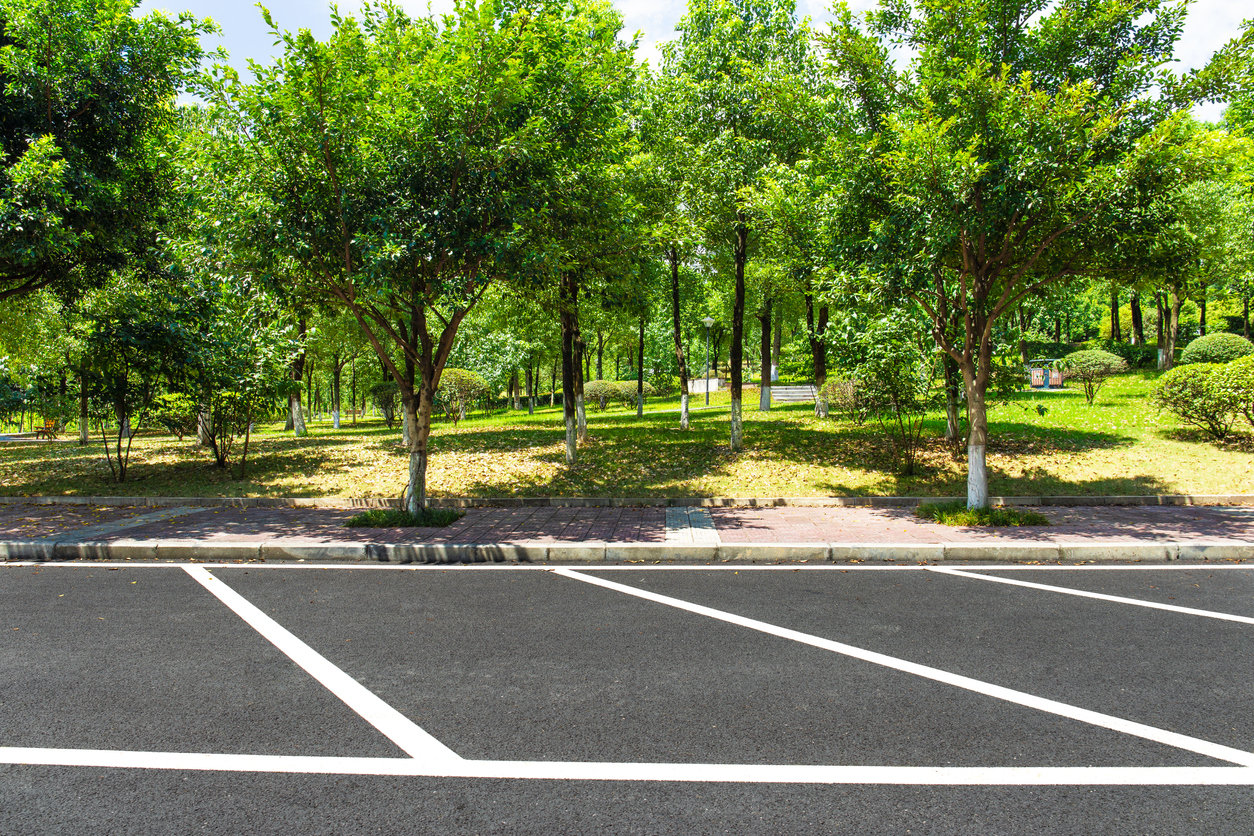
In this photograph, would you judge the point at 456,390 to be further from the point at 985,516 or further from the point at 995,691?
the point at 995,691

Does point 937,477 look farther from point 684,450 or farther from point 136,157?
point 136,157

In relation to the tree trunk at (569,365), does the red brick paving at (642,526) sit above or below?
below

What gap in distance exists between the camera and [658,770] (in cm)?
305

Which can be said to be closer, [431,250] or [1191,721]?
[1191,721]

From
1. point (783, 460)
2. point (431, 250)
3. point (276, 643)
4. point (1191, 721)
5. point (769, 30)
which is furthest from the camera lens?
point (769, 30)

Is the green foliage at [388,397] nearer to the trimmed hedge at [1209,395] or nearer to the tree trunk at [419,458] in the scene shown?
the tree trunk at [419,458]

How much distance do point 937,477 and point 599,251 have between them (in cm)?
739

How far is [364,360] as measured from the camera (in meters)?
30.8

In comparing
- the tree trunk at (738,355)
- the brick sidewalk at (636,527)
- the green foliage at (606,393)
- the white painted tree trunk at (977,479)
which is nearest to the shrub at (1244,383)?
the brick sidewalk at (636,527)

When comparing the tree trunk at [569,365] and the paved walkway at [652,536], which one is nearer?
the paved walkway at [652,536]

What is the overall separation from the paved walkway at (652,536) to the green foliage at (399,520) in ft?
0.82

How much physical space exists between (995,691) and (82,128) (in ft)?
46.7

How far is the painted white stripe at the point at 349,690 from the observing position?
10.8 feet

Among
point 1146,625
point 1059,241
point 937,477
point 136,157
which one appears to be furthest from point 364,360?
point 1146,625
